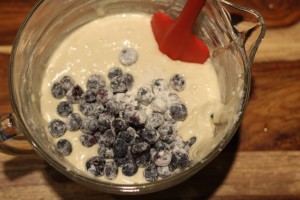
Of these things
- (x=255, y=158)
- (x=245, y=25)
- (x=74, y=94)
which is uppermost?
(x=245, y=25)

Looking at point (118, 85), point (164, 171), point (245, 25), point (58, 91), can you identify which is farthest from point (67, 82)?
point (245, 25)

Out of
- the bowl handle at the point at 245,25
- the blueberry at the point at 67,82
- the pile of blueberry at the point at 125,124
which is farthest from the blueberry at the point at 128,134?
the bowl handle at the point at 245,25

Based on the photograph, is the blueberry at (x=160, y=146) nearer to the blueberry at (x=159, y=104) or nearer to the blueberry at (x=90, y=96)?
the blueberry at (x=159, y=104)

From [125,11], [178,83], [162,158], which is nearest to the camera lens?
[162,158]

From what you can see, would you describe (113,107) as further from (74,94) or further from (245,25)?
(245,25)

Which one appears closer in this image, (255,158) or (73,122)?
(73,122)

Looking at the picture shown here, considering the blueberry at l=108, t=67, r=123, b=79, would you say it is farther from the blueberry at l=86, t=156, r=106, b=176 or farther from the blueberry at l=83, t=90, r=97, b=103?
the blueberry at l=86, t=156, r=106, b=176

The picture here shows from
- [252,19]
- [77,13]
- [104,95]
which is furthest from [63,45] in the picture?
[252,19]

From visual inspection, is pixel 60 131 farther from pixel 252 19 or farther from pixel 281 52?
pixel 281 52
